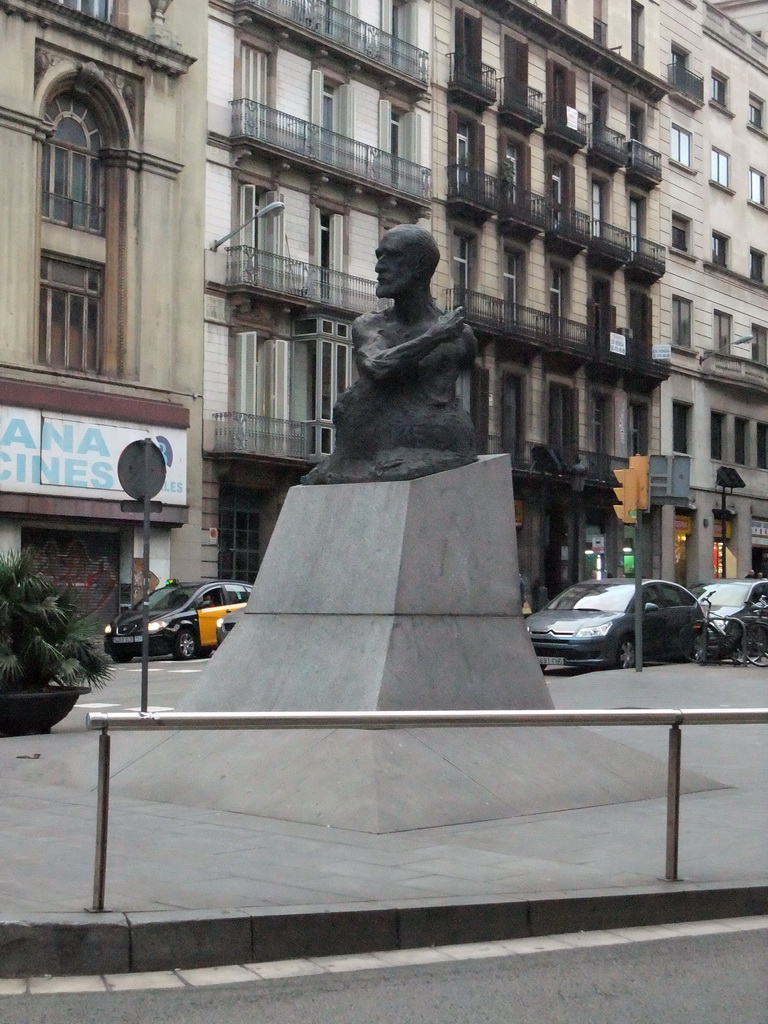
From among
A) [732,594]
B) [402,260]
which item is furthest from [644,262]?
[402,260]

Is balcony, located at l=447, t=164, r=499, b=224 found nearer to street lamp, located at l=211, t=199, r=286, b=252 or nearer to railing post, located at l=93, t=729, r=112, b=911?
street lamp, located at l=211, t=199, r=286, b=252

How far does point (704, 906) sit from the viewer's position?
6949mm

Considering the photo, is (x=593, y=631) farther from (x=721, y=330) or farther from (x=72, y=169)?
(x=721, y=330)

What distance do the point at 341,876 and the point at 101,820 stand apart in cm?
113

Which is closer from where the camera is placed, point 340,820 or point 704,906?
point 704,906

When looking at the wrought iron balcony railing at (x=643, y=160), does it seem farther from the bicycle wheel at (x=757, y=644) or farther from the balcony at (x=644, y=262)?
the bicycle wheel at (x=757, y=644)

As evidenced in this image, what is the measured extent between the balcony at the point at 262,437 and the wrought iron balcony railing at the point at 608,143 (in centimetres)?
1823

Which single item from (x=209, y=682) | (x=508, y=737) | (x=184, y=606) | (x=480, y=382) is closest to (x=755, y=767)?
(x=508, y=737)

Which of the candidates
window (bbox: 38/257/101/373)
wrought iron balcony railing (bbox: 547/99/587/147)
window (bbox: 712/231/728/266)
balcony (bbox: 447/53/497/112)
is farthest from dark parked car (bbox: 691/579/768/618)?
window (bbox: 712/231/728/266)

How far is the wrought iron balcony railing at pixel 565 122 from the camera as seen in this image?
49406 millimetres

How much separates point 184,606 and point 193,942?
927 inches

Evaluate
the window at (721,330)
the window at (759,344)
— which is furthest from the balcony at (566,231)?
the window at (759,344)

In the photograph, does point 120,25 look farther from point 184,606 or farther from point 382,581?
point 382,581

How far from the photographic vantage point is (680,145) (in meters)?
56.4
